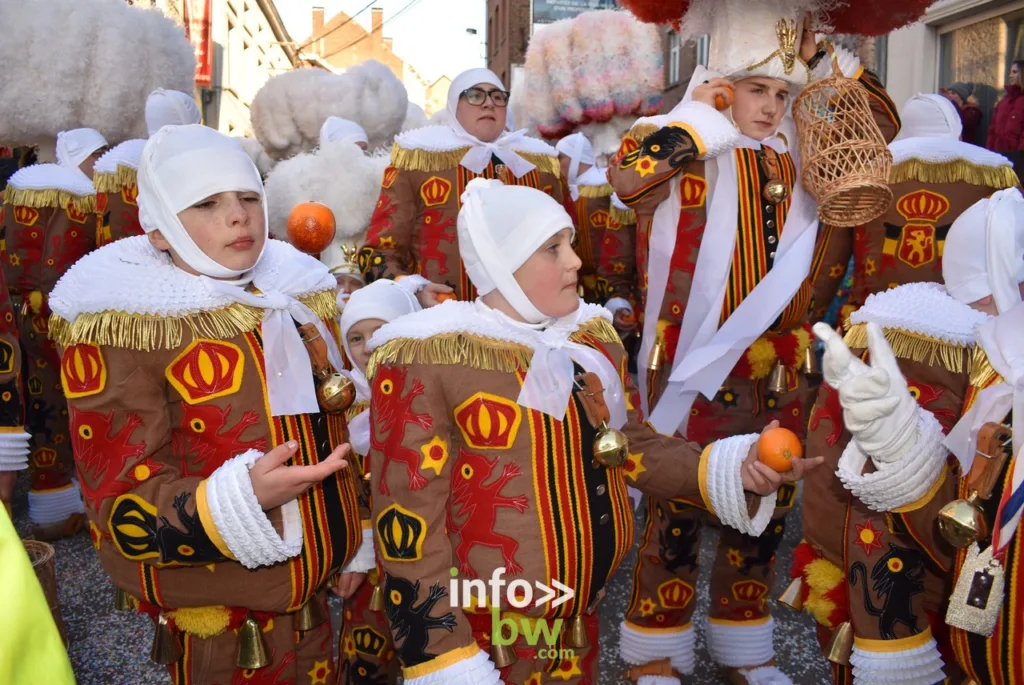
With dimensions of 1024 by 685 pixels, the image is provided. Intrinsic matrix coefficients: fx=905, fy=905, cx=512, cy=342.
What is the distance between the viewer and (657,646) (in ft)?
10.8

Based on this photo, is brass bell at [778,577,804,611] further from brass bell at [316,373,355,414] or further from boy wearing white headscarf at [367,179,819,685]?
brass bell at [316,373,355,414]

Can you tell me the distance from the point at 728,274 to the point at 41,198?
3803 millimetres

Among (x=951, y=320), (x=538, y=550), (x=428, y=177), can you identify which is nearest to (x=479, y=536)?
(x=538, y=550)

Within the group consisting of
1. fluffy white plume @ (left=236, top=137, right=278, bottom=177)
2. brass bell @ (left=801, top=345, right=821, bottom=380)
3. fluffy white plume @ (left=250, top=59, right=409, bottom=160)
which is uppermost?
fluffy white plume @ (left=250, top=59, right=409, bottom=160)

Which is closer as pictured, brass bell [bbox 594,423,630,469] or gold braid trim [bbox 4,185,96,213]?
brass bell [bbox 594,423,630,469]

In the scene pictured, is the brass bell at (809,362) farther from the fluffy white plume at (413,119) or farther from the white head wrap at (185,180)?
the fluffy white plume at (413,119)

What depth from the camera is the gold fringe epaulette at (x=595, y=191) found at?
5133 mm

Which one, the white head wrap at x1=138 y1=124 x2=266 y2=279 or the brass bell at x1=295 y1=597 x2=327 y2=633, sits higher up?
the white head wrap at x1=138 y1=124 x2=266 y2=279

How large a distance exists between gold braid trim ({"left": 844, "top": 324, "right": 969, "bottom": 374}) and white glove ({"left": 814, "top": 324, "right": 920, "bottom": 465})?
353 millimetres

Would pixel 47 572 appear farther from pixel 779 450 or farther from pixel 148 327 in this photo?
pixel 779 450

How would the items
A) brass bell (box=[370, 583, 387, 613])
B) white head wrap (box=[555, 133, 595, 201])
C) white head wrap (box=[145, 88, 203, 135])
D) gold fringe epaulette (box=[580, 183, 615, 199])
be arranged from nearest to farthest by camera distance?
brass bell (box=[370, 583, 387, 613]) → gold fringe epaulette (box=[580, 183, 615, 199]) → white head wrap (box=[145, 88, 203, 135]) → white head wrap (box=[555, 133, 595, 201])

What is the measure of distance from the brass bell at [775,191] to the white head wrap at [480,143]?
4.18 ft

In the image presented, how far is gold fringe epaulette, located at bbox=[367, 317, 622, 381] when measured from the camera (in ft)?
6.75

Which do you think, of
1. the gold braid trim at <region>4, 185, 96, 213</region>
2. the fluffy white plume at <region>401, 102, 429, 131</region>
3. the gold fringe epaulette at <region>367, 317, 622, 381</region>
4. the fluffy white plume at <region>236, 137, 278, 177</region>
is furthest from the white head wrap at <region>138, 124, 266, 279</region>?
the fluffy white plume at <region>401, 102, 429, 131</region>
